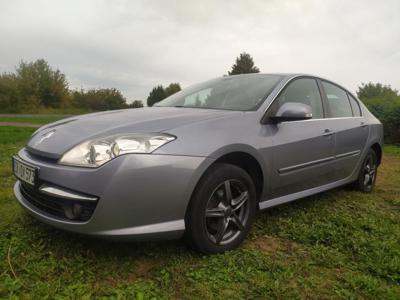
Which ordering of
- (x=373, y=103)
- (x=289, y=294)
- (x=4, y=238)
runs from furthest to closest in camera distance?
(x=373, y=103), (x=4, y=238), (x=289, y=294)

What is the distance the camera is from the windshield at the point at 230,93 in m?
2.94

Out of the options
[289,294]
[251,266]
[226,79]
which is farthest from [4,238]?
[226,79]

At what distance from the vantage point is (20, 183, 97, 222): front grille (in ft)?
6.51

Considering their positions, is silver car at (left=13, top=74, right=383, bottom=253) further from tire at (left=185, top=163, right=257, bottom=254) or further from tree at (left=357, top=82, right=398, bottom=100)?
tree at (left=357, top=82, right=398, bottom=100)

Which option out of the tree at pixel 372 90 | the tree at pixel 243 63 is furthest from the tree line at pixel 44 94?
the tree at pixel 372 90

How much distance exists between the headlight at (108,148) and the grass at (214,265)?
64 cm

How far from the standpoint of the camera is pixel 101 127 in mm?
2285

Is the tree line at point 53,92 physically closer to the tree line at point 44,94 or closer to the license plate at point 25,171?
the tree line at point 44,94

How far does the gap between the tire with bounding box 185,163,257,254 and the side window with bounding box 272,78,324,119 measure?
0.89m

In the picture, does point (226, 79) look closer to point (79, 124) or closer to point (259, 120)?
point (259, 120)

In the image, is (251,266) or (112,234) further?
(251,266)

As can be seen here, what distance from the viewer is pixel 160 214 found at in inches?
82.1

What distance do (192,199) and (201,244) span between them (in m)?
0.31

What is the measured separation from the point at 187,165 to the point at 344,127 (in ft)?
7.46
